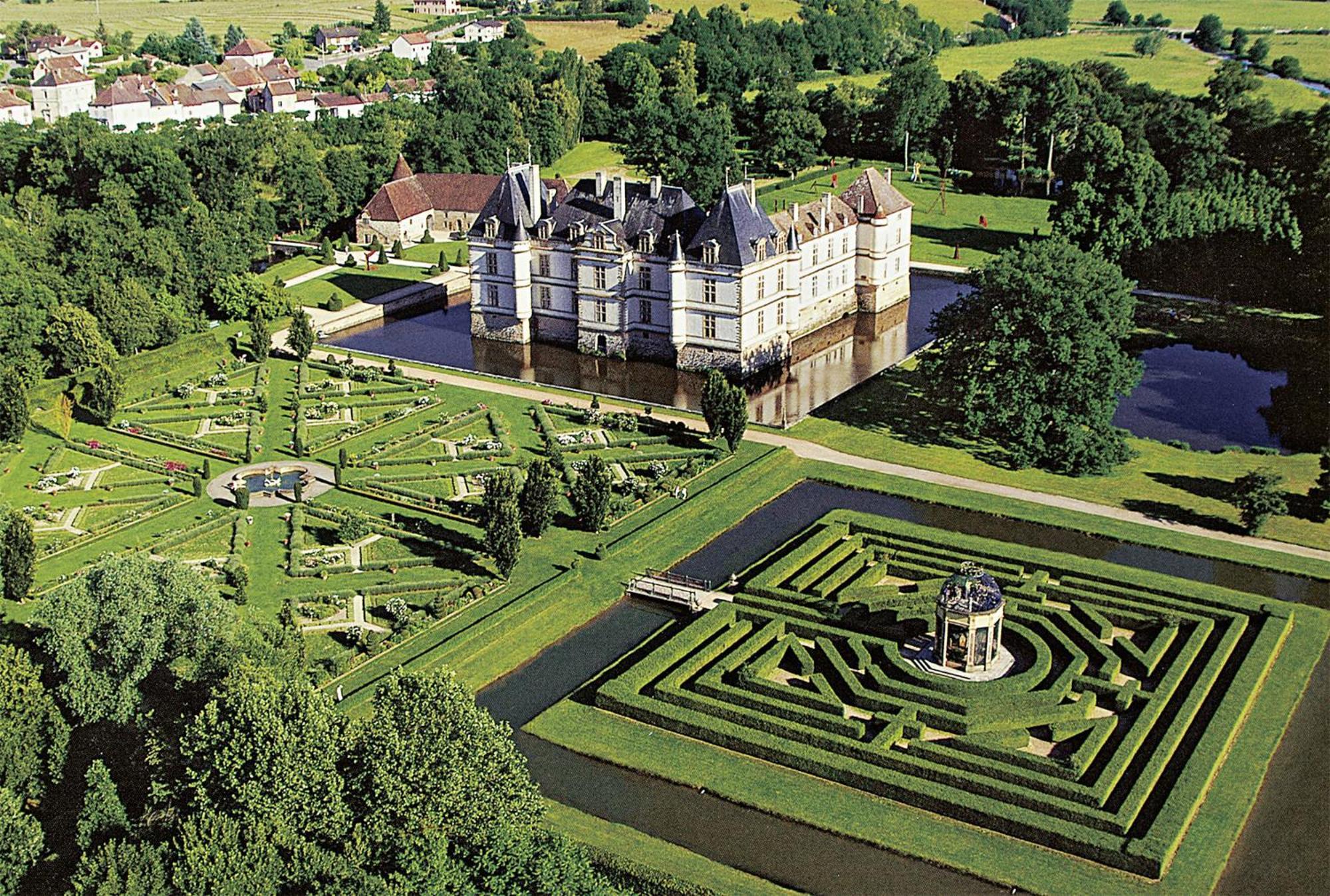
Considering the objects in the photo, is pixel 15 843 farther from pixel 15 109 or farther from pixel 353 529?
pixel 15 109

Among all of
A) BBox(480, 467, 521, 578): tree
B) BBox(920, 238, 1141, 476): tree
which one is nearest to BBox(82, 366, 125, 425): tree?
BBox(480, 467, 521, 578): tree

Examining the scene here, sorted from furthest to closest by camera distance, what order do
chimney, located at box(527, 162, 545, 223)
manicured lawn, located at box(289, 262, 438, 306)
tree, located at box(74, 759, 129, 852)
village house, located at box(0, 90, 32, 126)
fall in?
village house, located at box(0, 90, 32, 126) < manicured lawn, located at box(289, 262, 438, 306) < chimney, located at box(527, 162, 545, 223) < tree, located at box(74, 759, 129, 852)

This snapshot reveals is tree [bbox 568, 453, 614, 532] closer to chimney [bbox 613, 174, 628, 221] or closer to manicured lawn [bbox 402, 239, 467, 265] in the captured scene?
chimney [bbox 613, 174, 628, 221]

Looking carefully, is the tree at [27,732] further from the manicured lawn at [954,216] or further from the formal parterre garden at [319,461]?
the manicured lawn at [954,216]

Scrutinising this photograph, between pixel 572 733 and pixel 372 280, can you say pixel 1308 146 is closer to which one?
pixel 372 280

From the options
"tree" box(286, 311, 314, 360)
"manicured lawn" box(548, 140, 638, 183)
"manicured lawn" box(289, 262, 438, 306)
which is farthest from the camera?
"manicured lawn" box(548, 140, 638, 183)

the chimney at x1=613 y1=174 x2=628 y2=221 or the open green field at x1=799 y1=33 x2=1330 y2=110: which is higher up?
the open green field at x1=799 y1=33 x2=1330 y2=110
